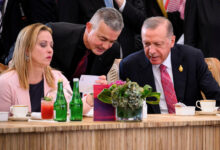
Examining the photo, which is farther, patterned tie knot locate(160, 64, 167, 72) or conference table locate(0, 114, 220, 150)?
patterned tie knot locate(160, 64, 167, 72)

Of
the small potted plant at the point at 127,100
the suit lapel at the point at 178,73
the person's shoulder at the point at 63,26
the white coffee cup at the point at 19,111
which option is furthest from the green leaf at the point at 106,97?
the person's shoulder at the point at 63,26

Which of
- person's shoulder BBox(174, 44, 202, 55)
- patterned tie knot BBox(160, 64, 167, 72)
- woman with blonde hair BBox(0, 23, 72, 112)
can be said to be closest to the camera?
woman with blonde hair BBox(0, 23, 72, 112)

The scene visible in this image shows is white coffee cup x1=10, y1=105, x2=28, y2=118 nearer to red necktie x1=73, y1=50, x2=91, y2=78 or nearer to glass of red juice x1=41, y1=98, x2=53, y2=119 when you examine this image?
glass of red juice x1=41, y1=98, x2=53, y2=119

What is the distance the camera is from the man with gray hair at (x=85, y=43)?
10.6ft

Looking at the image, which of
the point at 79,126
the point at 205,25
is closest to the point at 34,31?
the point at 79,126

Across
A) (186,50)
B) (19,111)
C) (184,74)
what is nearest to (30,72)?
(19,111)

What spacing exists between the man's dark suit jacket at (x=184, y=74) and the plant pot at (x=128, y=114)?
3.65ft

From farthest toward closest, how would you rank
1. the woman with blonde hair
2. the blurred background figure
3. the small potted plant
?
the blurred background figure < the woman with blonde hair < the small potted plant

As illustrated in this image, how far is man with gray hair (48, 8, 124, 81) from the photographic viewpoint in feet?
10.6

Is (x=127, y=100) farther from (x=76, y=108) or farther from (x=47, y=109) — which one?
(x=47, y=109)

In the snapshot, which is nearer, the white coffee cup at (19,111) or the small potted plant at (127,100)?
the small potted plant at (127,100)

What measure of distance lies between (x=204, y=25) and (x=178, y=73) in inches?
34.6

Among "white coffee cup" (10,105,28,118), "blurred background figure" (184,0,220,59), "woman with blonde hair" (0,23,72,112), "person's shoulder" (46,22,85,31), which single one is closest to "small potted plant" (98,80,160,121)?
"white coffee cup" (10,105,28,118)

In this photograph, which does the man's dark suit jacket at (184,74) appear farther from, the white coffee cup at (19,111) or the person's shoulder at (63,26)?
the white coffee cup at (19,111)
